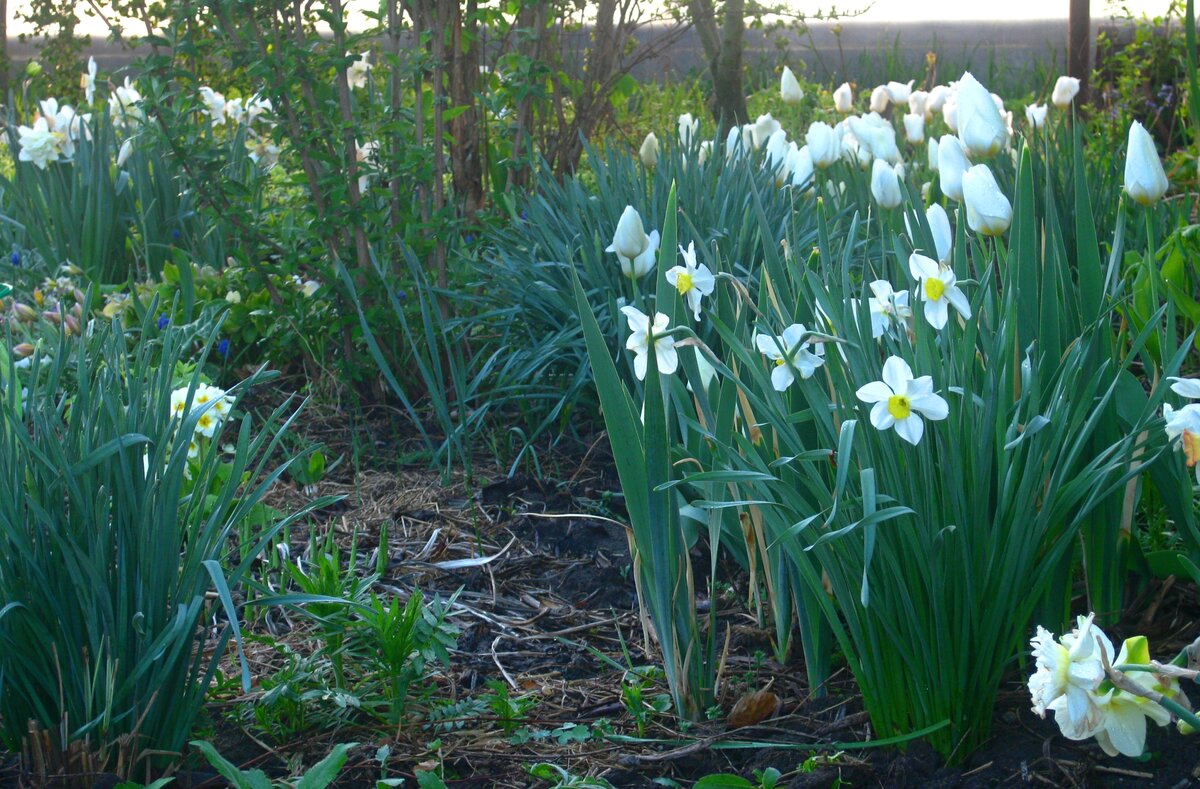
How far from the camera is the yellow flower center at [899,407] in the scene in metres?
1.25

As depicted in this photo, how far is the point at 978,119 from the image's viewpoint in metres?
1.72

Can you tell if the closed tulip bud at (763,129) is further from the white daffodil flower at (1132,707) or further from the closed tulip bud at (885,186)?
the white daffodil flower at (1132,707)

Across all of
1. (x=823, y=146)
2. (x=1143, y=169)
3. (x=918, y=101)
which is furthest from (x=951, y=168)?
(x=918, y=101)

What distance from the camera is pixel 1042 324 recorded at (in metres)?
1.56


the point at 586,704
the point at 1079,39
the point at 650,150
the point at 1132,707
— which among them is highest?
the point at 1079,39

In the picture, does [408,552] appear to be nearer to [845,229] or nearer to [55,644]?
[55,644]

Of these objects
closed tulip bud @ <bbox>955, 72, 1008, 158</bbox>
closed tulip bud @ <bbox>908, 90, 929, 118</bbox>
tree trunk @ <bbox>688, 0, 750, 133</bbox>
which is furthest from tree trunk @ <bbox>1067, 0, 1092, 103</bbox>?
closed tulip bud @ <bbox>955, 72, 1008, 158</bbox>

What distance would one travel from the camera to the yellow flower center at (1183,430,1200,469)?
1.17 metres

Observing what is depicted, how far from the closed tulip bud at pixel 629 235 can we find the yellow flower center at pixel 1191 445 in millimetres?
827

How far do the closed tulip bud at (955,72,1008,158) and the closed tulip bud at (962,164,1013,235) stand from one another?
0.23m

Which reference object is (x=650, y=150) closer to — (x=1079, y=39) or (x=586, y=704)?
(x=586, y=704)

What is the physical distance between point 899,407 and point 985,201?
0.43 meters

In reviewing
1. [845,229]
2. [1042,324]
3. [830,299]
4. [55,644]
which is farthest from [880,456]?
[845,229]

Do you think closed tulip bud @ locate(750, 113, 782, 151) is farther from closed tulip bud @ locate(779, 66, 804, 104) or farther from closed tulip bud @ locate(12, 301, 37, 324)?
closed tulip bud @ locate(12, 301, 37, 324)
